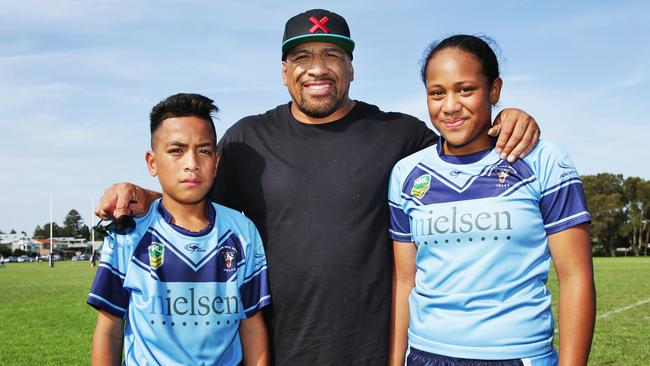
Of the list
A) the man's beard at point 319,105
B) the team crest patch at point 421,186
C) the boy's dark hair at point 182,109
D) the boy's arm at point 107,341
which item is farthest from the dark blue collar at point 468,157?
the boy's arm at point 107,341

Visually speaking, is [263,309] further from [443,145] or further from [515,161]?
[515,161]

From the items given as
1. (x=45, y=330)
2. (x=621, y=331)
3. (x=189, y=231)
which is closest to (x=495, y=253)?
(x=189, y=231)

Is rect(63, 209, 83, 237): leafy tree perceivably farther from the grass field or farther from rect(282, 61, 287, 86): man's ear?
rect(282, 61, 287, 86): man's ear

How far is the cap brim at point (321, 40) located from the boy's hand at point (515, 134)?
979mm

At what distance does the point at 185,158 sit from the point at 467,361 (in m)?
1.59

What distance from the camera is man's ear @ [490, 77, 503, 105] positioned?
303cm

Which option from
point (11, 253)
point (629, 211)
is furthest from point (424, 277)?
point (11, 253)

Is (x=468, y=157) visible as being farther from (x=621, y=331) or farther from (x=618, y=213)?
(x=618, y=213)

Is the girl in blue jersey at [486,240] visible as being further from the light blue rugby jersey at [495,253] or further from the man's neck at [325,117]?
the man's neck at [325,117]

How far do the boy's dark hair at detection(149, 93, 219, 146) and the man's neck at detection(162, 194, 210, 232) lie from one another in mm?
351

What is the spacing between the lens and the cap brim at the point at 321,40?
3.41 meters

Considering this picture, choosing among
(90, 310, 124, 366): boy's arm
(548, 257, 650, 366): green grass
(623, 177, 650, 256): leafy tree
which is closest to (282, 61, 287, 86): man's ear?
(90, 310, 124, 366): boy's arm

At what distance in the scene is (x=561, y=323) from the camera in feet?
8.86

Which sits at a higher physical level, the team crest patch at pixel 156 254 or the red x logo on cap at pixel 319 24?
the red x logo on cap at pixel 319 24
